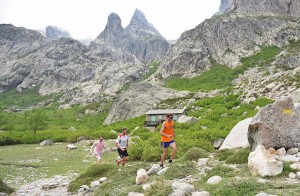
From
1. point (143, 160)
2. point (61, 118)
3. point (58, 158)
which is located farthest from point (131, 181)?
point (61, 118)

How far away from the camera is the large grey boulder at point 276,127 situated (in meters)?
15.3

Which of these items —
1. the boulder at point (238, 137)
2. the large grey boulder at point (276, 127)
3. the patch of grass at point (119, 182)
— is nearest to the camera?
the patch of grass at point (119, 182)

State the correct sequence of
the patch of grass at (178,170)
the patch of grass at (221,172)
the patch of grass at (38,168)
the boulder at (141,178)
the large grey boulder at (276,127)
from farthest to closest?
the patch of grass at (38,168) < the large grey boulder at (276,127) < the boulder at (141,178) < the patch of grass at (178,170) < the patch of grass at (221,172)

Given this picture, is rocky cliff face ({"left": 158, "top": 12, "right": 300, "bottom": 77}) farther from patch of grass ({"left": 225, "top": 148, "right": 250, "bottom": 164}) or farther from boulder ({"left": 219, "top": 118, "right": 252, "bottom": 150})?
patch of grass ({"left": 225, "top": 148, "right": 250, "bottom": 164})

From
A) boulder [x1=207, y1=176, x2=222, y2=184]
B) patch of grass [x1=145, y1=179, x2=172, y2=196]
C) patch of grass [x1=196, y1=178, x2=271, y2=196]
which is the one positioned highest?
patch of grass [x1=196, y1=178, x2=271, y2=196]

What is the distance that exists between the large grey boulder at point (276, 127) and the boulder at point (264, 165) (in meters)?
2.53

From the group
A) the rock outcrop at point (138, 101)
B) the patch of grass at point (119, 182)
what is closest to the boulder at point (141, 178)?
the patch of grass at point (119, 182)

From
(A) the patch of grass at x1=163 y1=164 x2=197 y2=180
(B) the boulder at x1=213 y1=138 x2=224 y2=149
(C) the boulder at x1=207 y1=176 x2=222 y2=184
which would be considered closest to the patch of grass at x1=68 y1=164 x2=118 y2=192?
(A) the patch of grass at x1=163 y1=164 x2=197 y2=180

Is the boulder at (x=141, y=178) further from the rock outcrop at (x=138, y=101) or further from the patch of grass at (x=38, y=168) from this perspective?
the rock outcrop at (x=138, y=101)

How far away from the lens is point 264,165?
12.2 metres

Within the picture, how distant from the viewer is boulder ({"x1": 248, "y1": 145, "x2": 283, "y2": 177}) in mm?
11984

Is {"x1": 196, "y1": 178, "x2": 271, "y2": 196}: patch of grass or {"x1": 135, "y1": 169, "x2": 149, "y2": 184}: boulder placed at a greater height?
{"x1": 196, "y1": 178, "x2": 271, "y2": 196}: patch of grass

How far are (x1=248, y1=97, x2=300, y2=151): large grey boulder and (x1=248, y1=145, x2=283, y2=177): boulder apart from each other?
8.32ft

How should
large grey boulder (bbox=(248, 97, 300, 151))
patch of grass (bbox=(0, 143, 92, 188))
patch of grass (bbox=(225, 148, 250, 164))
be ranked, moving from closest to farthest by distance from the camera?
large grey boulder (bbox=(248, 97, 300, 151))
patch of grass (bbox=(225, 148, 250, 164))
patch of grass (bbox=(0, 143, 92, 188))
